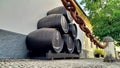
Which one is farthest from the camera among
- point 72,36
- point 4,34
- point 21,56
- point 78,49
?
point 78,49

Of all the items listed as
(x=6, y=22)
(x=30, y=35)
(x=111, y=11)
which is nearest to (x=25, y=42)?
(x=30, y=35)

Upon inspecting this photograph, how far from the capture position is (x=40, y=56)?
17.3 ft

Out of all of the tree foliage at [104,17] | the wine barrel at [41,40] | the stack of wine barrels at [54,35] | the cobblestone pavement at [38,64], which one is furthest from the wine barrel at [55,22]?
the tree foliage at [104,17]

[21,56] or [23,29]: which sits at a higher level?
[23,29]

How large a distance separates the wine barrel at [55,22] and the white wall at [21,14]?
0.19 metres

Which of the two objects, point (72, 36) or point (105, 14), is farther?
point (105, 14)

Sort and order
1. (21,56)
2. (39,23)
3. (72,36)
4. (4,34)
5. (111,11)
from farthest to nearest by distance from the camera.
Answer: (111,11), (72,36), (39,23), (21,56), (4,34)

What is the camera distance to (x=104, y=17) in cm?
1293

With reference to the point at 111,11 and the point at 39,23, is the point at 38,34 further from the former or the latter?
the point at 111,11

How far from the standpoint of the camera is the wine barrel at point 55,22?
5.94 metres

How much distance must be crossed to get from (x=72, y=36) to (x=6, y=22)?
288cm

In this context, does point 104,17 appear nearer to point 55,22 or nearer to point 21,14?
point 55,22

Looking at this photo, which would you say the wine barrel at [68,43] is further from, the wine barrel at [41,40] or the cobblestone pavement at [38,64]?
the cobblestone pavement at [38,64]

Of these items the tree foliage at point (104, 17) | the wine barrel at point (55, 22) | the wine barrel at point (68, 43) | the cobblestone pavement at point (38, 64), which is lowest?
the cobblestone pavement at point (38, 64)
